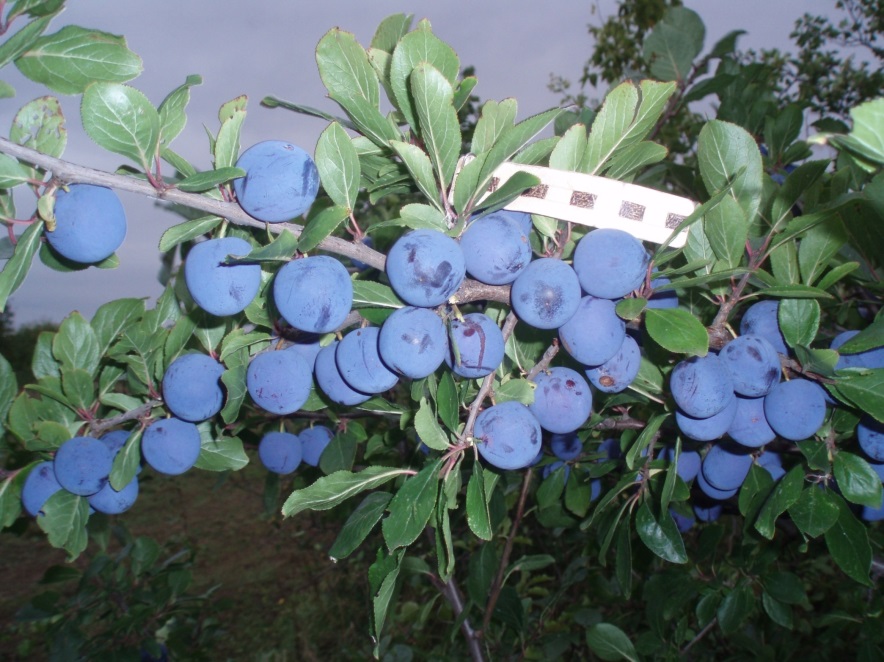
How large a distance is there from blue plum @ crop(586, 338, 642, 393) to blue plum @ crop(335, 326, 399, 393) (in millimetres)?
284

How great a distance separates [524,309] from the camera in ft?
2.24

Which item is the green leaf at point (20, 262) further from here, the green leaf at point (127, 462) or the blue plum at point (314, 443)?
the blue plum at point (314, 443)

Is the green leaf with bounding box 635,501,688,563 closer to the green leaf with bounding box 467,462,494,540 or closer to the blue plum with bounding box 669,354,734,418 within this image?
the blue plum with bounding box 669,354,734,418

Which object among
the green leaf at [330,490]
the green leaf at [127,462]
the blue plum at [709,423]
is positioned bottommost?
the green leaf at [127,462]

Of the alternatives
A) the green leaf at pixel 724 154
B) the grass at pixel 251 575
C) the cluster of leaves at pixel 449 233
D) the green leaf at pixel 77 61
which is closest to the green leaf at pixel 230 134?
the cluster of leaves at pixel 449 233

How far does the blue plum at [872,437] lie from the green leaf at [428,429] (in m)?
0.64

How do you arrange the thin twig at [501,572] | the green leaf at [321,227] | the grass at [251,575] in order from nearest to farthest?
the green leaf at [321,227]
the thin twig at [501,572]
the grass at [251,575]

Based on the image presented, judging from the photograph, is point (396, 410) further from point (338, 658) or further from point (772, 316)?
point (338, 658)

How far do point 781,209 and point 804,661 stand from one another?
1.65 metres

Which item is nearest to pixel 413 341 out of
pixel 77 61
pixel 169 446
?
pixel 77 61

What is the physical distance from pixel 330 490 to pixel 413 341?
0.29 metres

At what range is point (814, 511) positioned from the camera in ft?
2.76

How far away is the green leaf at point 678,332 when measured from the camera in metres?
0.65

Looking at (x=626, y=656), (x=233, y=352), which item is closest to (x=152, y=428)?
(x=233, y=352)
